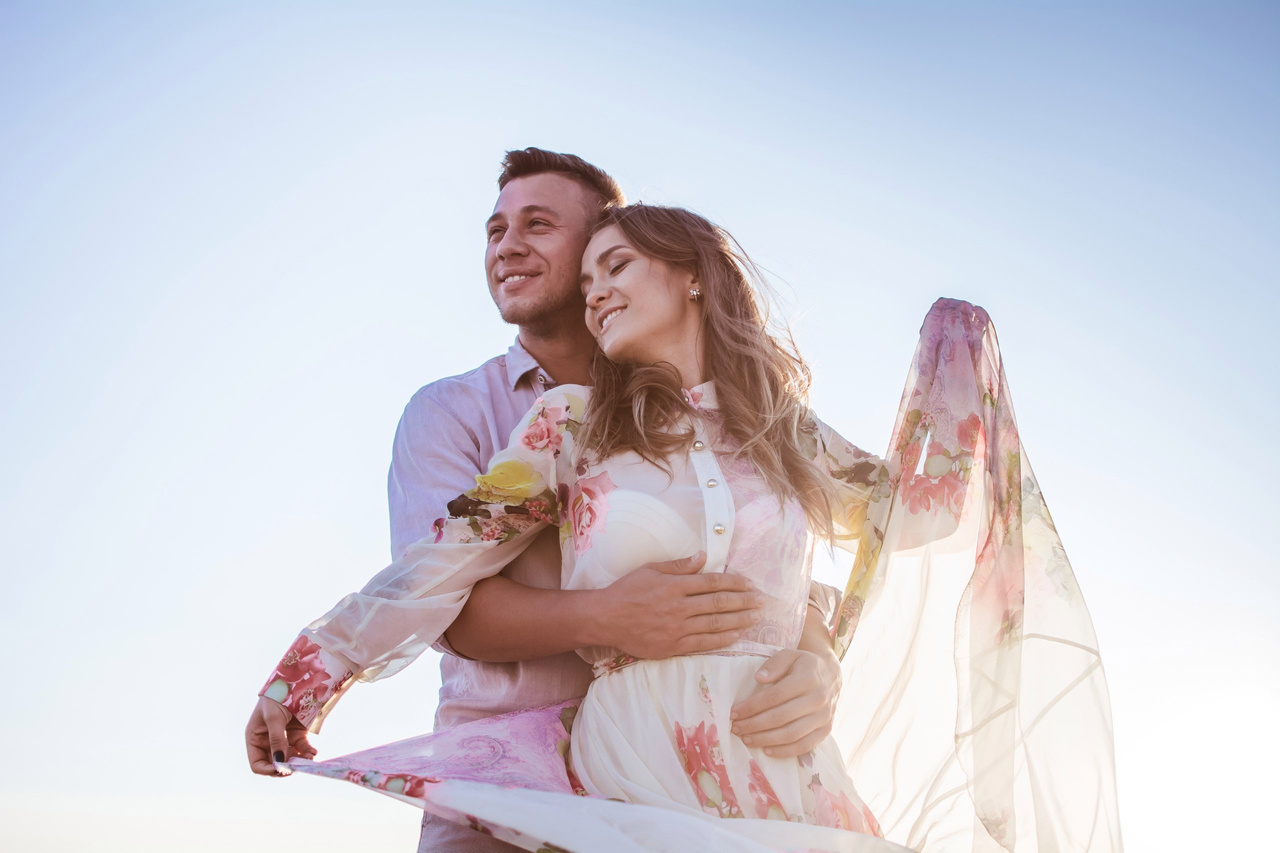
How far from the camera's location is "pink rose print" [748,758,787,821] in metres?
2.04

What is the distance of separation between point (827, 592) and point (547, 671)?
671 millimetres

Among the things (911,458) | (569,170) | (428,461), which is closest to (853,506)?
(911,458)

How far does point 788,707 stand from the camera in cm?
211

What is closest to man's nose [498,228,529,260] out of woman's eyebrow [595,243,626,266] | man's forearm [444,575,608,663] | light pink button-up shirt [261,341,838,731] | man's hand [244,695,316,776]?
light pink button-up shirt [261,341,838,731]

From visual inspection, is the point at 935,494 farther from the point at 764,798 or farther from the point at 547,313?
the point at 547,313

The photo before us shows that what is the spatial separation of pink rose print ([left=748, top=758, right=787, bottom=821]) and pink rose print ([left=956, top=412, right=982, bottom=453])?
2.86ft

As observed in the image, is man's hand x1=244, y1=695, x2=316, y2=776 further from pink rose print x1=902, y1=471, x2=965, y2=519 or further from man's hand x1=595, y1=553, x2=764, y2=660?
pink rose print x1=902, y1=471, x2=965, y2=519

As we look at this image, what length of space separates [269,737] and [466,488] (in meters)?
0.77

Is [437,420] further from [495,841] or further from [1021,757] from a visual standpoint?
[1021,757]

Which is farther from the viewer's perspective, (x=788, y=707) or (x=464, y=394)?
(x=464, y=394)

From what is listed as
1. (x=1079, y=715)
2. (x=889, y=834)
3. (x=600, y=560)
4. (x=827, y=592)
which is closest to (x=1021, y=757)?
(x=1079, y=715)

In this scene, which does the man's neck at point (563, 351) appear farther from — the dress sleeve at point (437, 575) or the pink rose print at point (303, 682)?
the pink rose print at point (303, 682)

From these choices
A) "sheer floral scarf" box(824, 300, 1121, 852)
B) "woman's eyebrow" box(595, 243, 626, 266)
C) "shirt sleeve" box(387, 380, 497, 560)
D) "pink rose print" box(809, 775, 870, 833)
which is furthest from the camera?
"woman's eyebrow" box(595, 243, 626, 266)

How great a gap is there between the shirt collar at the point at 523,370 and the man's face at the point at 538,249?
0.12 metres
